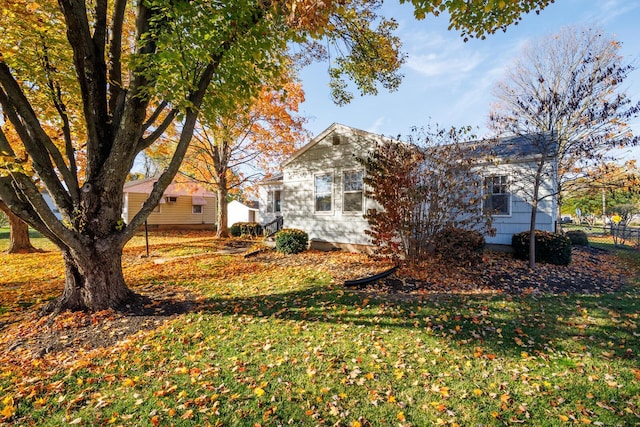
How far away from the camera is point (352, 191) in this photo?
1090 centimetres

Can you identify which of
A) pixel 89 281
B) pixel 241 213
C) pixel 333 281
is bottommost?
pixel 333 281

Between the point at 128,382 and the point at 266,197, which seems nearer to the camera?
the point at 128,382

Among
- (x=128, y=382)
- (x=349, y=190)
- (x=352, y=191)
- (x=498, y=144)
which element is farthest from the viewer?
(x=349, y=190)

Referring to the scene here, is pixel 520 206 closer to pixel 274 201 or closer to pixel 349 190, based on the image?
pixel 349 190

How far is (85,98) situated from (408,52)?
8.10 meters

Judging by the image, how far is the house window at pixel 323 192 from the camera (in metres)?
11.7

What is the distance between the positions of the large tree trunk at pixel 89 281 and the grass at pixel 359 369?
1427 mm

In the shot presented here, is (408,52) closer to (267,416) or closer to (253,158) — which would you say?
(267,416)

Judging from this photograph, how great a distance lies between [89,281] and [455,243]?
315 inches

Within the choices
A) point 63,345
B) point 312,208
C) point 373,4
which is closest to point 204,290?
point 63,345

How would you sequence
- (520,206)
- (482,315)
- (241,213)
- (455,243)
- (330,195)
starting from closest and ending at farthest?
1. (482,315)
2. (455,243)
3. (520,206)
4. (330,195)
5. (241,213)

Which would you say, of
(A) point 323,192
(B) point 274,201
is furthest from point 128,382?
(B) point 274,201

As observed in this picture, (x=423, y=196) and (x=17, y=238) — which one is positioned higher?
(x=423, y=196)

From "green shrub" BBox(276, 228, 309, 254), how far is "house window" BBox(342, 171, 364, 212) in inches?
78.9
